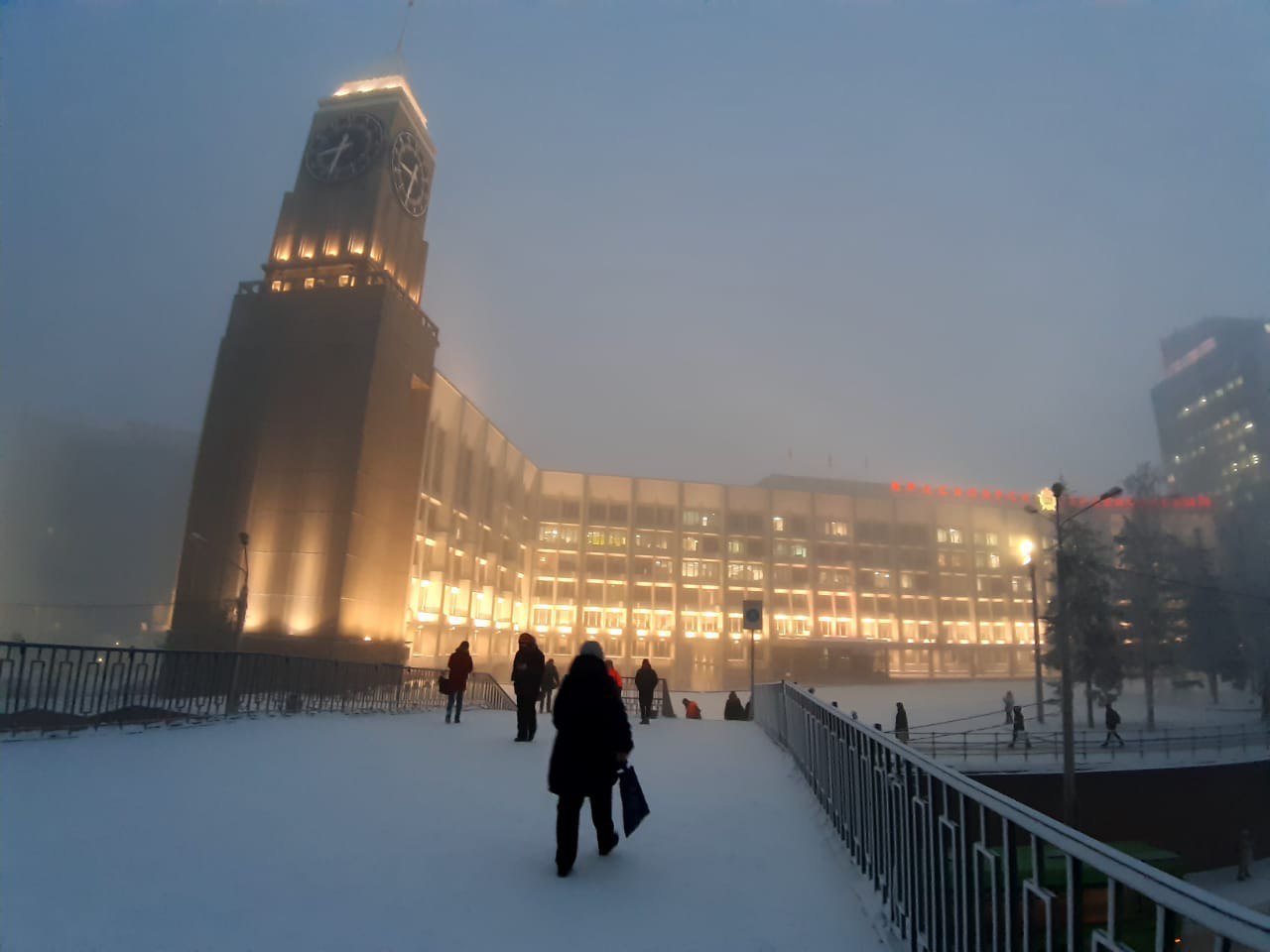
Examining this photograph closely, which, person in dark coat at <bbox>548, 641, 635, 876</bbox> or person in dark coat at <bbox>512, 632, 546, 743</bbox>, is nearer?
person in dark coat at <bbox>548, 641, 635, 876</bbox>

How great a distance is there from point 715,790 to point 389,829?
4015 mm

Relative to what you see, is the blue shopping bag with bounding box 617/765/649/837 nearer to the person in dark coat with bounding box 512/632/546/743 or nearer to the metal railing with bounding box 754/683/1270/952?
the metal railing with bounding box 754/683/1270/952

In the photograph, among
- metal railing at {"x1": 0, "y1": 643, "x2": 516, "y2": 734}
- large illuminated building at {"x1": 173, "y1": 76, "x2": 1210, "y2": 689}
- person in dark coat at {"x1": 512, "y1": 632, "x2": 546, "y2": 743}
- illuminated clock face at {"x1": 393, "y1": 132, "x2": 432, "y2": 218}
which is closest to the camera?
metal railing at {"x1": 0, "y1": 643, "x2": 516, "y2": 734}

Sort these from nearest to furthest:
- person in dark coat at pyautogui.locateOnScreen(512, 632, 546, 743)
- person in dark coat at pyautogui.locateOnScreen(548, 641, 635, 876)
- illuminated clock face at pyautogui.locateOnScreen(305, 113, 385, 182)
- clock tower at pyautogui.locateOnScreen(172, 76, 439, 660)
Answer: person in dark coat at pyautogui.locateOnScreen(548, 641, 635, 876) → person in dark coat at pyautogui.locateOnScreen(512, 632, 546, 743) → clock tower at pyautogui.locateOnScreen(172, 76, 439, 660) → illuminated clock face at pyautogui.locateOnScreen(305, 113, 385, 182)

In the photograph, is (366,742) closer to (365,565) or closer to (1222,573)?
(365,565)

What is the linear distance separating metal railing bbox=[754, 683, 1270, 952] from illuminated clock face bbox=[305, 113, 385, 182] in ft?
172

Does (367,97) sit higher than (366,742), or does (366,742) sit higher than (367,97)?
(367,97)

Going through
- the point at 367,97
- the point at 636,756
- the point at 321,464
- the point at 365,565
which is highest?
the point at 367,97

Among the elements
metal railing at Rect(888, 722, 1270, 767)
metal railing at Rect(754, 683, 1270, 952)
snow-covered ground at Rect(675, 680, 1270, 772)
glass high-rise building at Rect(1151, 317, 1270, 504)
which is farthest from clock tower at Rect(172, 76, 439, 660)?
glass high-rise building at Rect(1151, 317, 1270, 504)

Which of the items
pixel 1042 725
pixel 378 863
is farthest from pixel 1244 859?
pixel 378 863

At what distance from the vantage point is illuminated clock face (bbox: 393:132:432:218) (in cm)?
4966

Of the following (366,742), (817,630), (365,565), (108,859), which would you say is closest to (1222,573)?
(817,630)

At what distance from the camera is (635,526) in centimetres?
7081

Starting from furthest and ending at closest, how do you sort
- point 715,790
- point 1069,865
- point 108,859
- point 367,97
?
point 367,97 → point 715,790 → point 108,859 → point 1069,865
